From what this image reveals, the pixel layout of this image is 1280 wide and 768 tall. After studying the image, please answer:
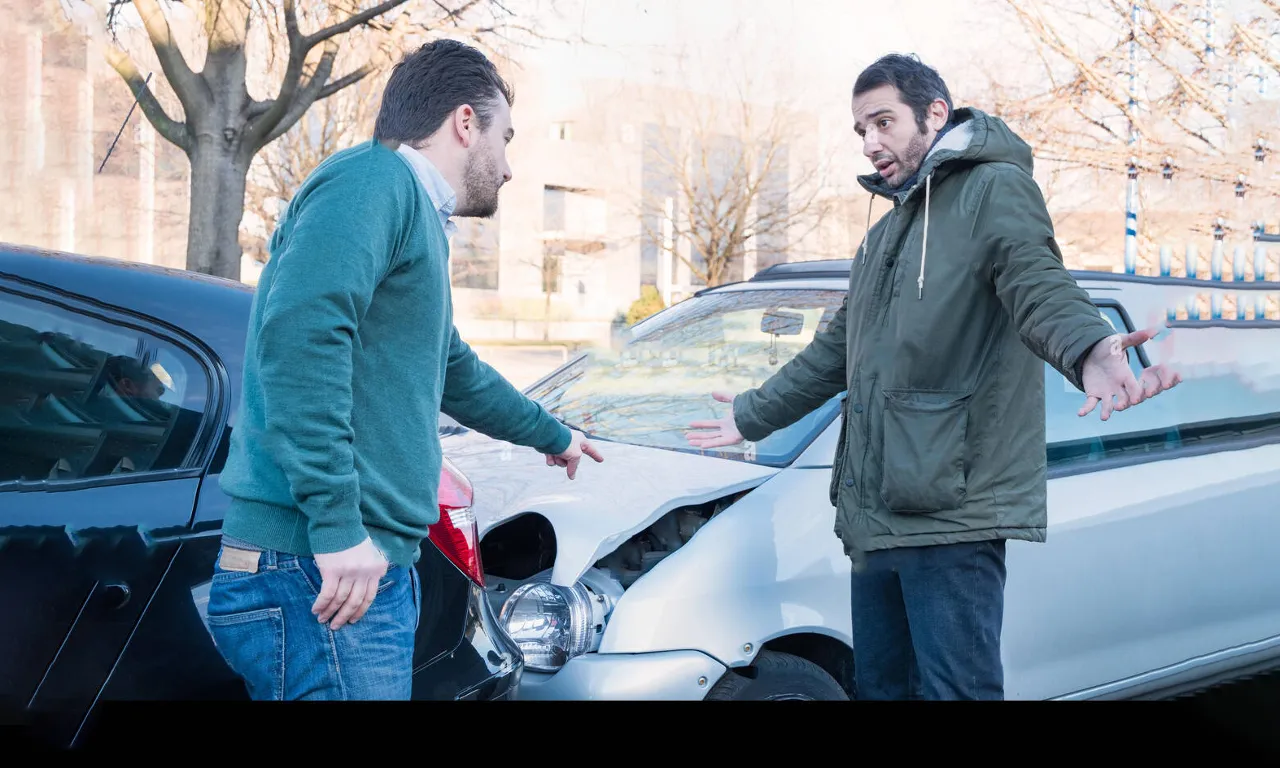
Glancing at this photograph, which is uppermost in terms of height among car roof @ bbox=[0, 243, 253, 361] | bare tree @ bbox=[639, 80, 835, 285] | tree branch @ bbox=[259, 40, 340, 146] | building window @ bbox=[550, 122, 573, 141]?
building window @ bbox=[550, 122, 573, 141]

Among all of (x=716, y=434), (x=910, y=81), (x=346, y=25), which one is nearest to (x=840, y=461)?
(x=716, y=434)

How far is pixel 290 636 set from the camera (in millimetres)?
1823

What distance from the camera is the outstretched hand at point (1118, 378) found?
196cm

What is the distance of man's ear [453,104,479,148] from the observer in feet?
A: 6.38

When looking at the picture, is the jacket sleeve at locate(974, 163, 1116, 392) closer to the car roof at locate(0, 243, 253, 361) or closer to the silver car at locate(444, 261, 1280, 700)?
the silver car at locate(444, 261, 1280, 700)

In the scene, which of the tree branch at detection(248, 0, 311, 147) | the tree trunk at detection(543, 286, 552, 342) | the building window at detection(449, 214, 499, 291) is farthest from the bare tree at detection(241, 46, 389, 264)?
the tree trunk at detection(543, 286, 552, 342)

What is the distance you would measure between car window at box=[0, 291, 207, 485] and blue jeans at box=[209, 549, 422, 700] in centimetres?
32

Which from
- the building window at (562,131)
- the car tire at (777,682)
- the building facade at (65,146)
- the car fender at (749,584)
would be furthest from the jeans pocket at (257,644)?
the building window at (562,131)

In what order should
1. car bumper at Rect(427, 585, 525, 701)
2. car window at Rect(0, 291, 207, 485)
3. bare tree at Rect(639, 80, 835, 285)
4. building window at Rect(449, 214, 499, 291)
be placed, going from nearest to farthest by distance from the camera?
car window at Rect(0, 291, 207, 485) < car bumper at Rect(427, 585, 525, 701) < bare tree at Rect(639, 80, 835, 285) < building window at Rect(449, 214, 499, 291)

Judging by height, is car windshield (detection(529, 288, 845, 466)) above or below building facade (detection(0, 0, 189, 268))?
below

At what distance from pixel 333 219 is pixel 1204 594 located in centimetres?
284

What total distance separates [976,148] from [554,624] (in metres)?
1.42

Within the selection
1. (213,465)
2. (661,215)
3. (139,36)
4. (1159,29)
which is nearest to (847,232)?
(1159,29)

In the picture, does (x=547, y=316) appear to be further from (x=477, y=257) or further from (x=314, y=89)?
(x=314, y=89)
